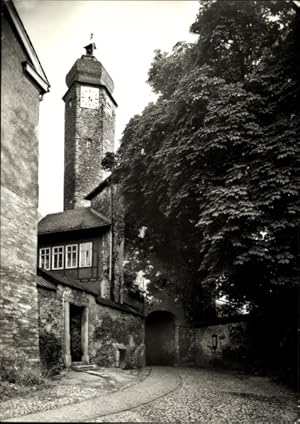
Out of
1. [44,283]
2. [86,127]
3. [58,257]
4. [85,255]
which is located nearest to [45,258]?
[58,257]

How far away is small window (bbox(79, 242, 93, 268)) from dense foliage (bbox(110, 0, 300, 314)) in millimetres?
4093


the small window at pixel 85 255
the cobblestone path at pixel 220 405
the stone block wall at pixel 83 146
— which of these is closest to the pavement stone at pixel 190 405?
the cobblestone path at pixel 220 405

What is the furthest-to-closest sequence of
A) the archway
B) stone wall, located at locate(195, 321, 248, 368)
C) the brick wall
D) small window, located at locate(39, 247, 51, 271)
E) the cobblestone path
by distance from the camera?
the brick wall < small window, located at locate(39, 247, 51, 271) < the archway < stone wall, located at locate(195, 321, 248, 368) < the cobblestone path

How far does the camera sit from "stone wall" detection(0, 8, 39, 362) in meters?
2.48

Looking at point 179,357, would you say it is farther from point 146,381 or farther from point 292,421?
point 292,421

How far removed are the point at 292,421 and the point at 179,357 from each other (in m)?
12.1

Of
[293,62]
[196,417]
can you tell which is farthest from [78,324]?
[293,62]

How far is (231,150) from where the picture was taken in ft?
44.9

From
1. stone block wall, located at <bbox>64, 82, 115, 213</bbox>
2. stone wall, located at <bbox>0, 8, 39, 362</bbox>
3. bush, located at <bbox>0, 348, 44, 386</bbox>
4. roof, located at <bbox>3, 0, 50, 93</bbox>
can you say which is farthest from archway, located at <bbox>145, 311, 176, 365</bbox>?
roof, located at <bbox>3, 0, 50, 93</bbox>

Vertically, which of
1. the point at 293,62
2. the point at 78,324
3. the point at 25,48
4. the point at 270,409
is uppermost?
the point at 293,62

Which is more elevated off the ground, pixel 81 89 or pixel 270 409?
pixel 81 89

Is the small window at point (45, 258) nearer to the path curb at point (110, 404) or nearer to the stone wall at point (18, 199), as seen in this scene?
the path curb at point (110, 404)

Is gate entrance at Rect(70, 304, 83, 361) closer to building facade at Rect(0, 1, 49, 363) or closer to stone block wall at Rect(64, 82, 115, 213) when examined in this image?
building facade at Rect(0, 1, 49, 363)

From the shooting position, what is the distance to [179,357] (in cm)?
1961
